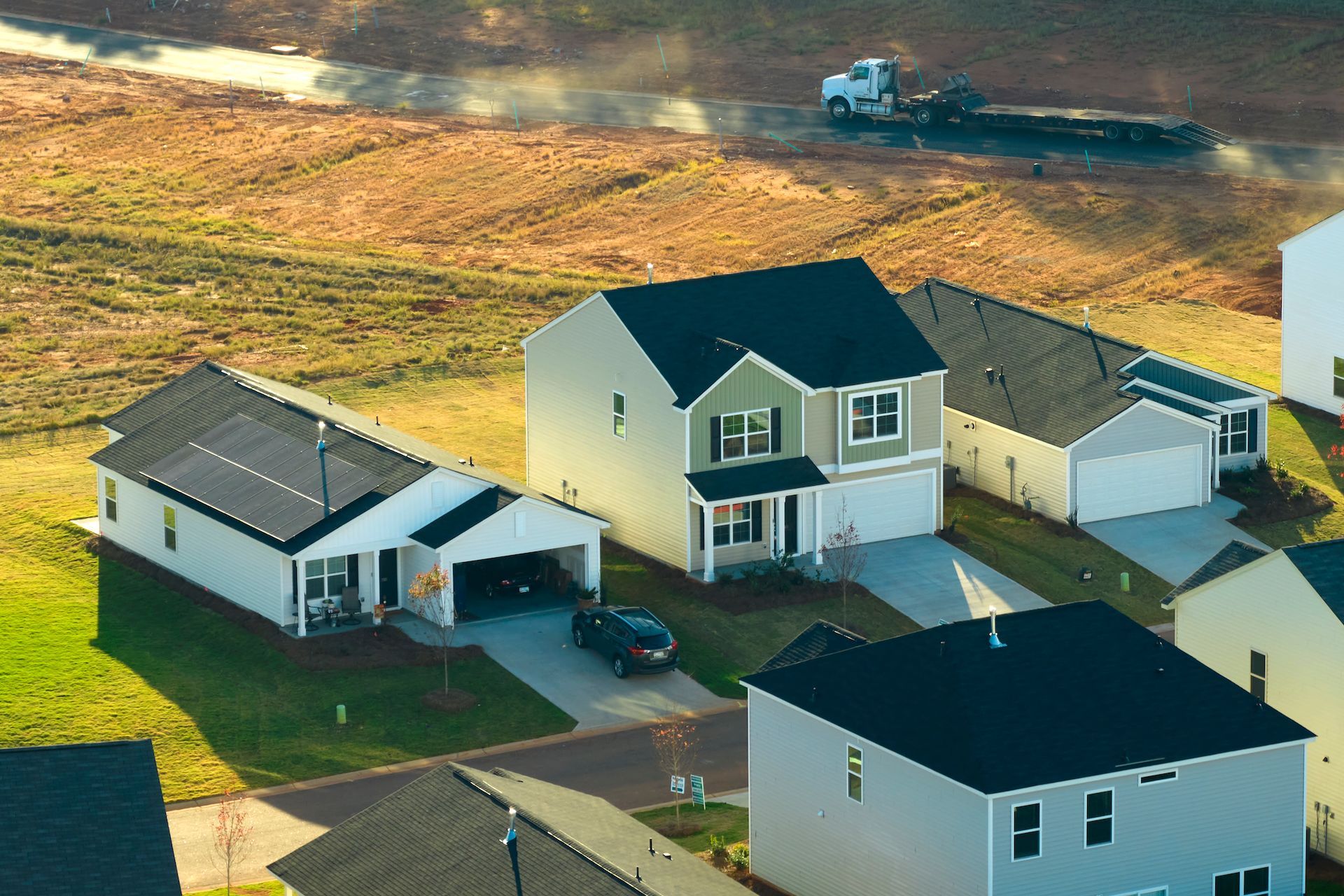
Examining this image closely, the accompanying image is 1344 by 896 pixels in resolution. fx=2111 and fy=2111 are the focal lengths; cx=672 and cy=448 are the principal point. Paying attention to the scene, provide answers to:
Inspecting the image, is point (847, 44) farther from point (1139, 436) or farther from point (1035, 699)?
point (1035, 699)

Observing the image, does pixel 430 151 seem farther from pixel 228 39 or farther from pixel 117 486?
pixel 117 486

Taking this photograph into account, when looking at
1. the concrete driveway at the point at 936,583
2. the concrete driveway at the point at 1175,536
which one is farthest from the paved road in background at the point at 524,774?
the concrete driveway at the point at 1175,536

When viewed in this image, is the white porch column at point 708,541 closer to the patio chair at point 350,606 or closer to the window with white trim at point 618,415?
the window with white trim at point 618,415

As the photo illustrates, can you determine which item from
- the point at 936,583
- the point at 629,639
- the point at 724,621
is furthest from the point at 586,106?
the point at 629,639

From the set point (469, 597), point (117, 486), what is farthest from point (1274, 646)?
point (117, 486)

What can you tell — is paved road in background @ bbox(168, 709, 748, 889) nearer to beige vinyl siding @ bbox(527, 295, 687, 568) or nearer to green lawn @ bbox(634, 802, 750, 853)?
green lawn @ bbox(634, 802, 750, 853)
